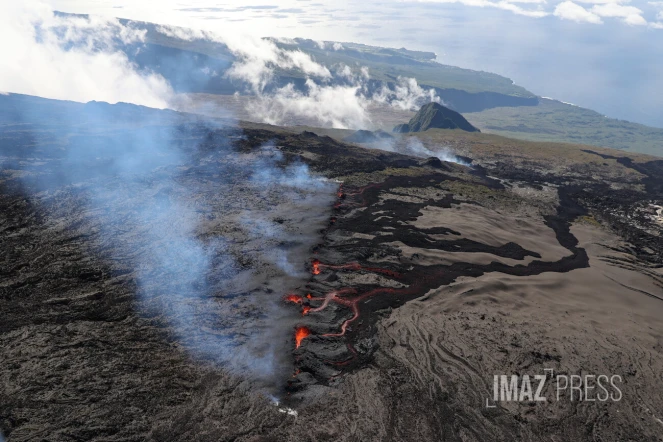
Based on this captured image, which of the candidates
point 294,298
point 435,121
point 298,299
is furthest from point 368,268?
point 435,121

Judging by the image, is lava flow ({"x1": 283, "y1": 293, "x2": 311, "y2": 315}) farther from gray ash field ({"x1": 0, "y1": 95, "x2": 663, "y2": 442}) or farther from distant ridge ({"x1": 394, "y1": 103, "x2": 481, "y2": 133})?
distant ridge ({"x1": 394, "y1": 103, "x2": 481, "y2": 133})

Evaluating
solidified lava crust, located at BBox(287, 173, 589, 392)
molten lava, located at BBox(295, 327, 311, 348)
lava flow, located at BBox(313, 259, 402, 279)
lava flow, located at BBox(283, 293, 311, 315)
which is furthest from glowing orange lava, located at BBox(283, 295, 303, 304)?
lava flow, located at BBox(313, 259, 402, 279)

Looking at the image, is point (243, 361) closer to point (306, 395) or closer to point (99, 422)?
point (306, 395)

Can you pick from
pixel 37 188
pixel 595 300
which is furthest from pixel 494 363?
pixel 37 188

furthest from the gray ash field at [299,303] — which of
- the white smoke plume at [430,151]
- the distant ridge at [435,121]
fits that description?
the distant ridge at [435,121]

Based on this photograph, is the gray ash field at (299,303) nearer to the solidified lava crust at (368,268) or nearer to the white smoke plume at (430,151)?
the solidified lava crust at (368,268)

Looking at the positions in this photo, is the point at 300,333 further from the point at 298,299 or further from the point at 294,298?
the point at 294,298
